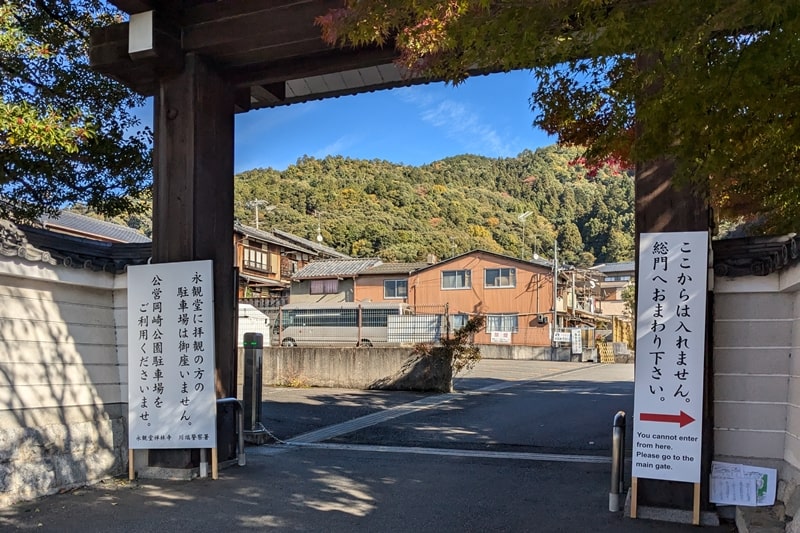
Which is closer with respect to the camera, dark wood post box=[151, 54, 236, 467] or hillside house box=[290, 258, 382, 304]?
dark wood post box=[151, 54, 236, 467]

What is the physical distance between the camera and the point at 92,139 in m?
7.17

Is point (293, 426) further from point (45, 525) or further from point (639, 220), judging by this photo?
point (639, 220)

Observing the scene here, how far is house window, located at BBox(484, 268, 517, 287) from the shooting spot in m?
37.9

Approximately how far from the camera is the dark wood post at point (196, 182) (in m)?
6.72

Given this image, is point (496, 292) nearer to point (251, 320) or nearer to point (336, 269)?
point (336, 269)

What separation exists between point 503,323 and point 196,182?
32.6 m

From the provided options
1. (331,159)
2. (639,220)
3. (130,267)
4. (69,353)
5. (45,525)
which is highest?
(331,159)

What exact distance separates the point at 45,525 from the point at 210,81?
4647 mm

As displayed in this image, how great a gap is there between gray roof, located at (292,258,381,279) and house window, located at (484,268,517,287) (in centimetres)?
736

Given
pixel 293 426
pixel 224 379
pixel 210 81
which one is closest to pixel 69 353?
pixel 224 379

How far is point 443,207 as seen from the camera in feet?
256

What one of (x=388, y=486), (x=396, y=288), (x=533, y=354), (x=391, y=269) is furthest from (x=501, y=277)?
(x=388, y=486)

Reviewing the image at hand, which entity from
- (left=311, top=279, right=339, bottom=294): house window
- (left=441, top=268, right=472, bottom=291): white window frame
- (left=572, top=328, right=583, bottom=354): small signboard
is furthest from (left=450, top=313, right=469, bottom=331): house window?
(left=311, top=279, right=339, bottom=294): house window

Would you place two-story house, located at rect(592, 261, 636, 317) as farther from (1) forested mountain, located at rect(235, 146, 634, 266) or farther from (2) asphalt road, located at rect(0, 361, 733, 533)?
(2) asphalt road, located at rect(0, 361, 733, 533)
